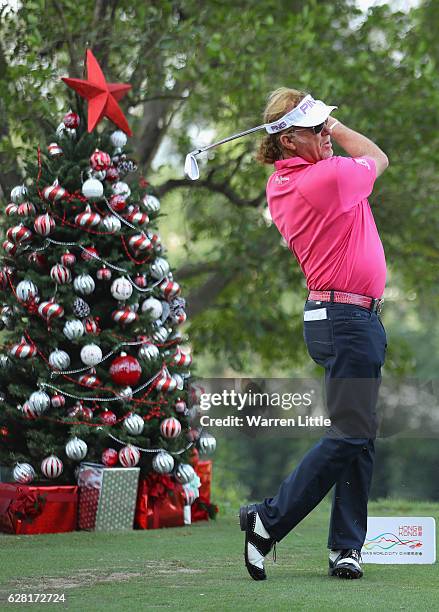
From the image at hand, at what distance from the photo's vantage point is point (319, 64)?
12.7 metres

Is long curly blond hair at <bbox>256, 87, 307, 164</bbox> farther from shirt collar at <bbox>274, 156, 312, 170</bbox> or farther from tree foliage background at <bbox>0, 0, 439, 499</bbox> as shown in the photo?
tree foliage background at <bbox>0, 0, 439, 499</bbox>

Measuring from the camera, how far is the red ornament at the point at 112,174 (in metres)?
7.33

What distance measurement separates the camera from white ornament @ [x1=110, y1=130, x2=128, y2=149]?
7492 mm

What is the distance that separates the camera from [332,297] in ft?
14.5

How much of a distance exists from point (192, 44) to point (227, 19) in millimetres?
907

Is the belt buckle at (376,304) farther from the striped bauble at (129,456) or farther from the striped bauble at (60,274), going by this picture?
the striped bauble at (60,274)

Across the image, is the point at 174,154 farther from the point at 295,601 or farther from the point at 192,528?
the point at 295,601

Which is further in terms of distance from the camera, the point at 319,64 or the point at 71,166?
the point at 319,64

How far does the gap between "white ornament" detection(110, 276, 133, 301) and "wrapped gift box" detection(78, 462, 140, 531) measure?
1.08 meters

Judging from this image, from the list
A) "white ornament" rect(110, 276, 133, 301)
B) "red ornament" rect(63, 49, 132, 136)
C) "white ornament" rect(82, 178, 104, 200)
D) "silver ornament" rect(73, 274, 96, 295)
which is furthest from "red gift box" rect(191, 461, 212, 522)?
"red ornament" rect(63, 49, 132, 136)

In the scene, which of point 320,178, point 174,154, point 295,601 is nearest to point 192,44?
point 174,154

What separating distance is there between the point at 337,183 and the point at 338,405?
0.85 m

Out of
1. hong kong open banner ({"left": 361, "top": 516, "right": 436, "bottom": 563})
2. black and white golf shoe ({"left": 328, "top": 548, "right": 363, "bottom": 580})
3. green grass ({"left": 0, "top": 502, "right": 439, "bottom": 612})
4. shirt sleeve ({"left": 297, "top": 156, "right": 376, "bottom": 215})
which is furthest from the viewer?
hong kong open banner ({"left": 361, "top": 516, "right": 436, "bottom": 563})

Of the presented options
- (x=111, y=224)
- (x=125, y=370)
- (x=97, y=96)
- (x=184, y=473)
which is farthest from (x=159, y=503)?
(x=97, y=96)
